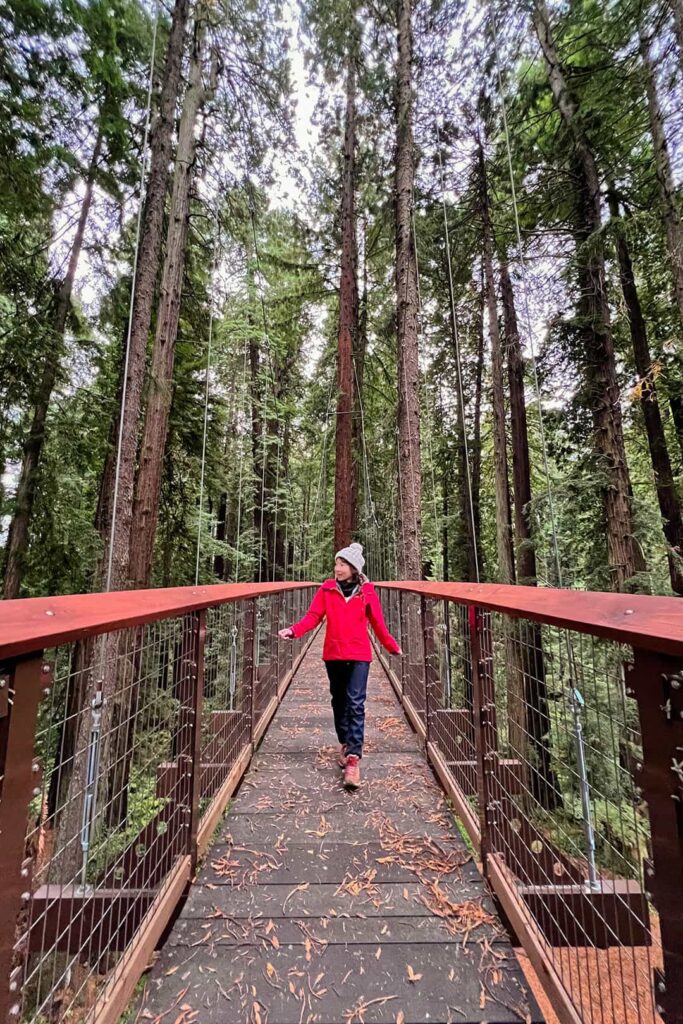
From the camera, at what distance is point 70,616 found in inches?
38.7

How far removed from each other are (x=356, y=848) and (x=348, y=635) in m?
1.17

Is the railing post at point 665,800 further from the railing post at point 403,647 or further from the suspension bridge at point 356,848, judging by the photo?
the railing post at point 403,647

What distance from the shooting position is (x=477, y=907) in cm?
176

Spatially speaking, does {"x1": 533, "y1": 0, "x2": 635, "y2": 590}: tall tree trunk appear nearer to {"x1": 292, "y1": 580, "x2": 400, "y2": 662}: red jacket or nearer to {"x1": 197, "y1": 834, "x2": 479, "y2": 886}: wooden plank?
{"x1": 292, "y1": 580, "x2": 400, "y2": 662}: red jacket

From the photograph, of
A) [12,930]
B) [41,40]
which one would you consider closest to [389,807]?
[12,930]

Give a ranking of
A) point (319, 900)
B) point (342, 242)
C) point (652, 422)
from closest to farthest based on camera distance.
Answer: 1. point (319, 900)
2. point (652, 422)
3. point (342, 242)

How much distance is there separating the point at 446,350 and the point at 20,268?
8.49 m

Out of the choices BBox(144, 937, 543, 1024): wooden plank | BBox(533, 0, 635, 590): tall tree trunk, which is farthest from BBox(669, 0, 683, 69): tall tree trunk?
BBox(144, 937, 543, 1024): wooden plank

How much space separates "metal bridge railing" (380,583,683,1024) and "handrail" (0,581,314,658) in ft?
3.51

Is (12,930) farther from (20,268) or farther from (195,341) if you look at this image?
(195,341)

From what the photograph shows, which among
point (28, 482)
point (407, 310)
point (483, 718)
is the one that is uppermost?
point (407, 310)

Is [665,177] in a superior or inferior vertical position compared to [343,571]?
superior

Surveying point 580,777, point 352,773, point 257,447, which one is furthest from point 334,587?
point 257,447

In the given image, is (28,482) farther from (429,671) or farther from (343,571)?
(429,671)
